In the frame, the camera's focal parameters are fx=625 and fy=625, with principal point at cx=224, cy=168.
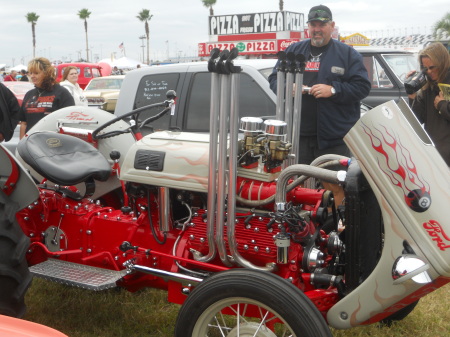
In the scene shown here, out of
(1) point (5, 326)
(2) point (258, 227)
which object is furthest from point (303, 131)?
(1) point (5, 326)

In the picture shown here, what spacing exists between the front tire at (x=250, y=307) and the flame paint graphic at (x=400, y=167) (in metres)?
0.64

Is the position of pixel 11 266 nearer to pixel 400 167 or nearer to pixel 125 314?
pixel 125 314

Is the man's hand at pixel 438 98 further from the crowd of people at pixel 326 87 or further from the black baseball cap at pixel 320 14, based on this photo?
the black baseball cap at pixel 320 14

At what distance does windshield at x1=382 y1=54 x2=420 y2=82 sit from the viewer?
9.57 m

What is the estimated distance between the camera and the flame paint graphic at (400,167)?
2639 mm

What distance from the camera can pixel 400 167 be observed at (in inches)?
105

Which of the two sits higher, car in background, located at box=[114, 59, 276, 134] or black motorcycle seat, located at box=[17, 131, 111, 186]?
car in background, located at box=[114, 59, 276, 134]

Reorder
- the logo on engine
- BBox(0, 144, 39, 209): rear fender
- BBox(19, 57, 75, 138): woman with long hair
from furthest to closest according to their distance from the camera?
BBox(19, 57, 75, 138): woman with long hair
BBox(0, 144, 39, 209): rear fender
the logo on engine

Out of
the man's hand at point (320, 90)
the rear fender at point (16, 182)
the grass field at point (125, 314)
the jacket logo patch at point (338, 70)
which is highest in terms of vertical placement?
the jacket logo patch at point (338, 70)

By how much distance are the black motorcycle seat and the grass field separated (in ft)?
3.13

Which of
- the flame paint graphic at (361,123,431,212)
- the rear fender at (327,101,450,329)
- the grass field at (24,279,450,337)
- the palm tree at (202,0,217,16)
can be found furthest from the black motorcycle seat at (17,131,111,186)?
the palm tree at (202,0,217,16)

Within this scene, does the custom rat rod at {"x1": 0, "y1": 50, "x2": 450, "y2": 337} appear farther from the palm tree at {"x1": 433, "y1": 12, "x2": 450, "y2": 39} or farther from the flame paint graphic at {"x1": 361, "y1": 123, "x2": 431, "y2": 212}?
the palm tree at {"x1": 433, "y1": 12, "x2": 450, "y2": 39}

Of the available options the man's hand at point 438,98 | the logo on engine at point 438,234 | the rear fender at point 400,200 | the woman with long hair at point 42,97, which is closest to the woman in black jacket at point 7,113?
the woman with long hair at point 42,97

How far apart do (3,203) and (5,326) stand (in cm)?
139
